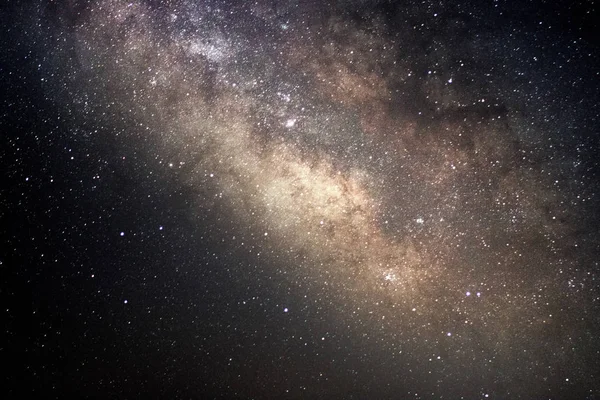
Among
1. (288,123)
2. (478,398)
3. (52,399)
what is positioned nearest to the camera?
(288,123)

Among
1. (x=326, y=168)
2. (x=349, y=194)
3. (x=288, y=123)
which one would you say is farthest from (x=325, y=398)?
(x=288, y=123)

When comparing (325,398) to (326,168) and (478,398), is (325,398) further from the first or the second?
(326,168)

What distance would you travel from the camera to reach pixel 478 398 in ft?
11.8

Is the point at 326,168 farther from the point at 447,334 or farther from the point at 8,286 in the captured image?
the point at 8,286

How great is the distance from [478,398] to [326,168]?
3.01 metres

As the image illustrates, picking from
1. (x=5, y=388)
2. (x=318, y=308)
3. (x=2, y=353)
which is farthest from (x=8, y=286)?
(x=318, y=308)

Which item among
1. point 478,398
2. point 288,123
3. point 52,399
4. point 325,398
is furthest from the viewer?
point 52,399

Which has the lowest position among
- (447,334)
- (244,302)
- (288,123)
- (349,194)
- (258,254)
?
(447,334)

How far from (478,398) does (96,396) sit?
14.8ft

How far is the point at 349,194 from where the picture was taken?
3.42 metres

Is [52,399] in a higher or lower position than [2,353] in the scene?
lower

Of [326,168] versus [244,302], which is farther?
[244,302]

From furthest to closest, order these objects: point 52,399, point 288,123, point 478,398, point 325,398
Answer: point 52,399, point 325,398, point 478,398, point 288,123

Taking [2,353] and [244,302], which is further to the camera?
[2,353]
